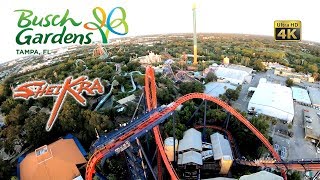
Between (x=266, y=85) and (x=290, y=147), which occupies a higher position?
(x=266, y=85)

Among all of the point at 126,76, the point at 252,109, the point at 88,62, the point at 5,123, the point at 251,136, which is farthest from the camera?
the point at 88,62

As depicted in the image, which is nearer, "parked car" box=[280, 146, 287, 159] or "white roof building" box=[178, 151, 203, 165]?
"white roof building" box=[178, 151, 203, 165]

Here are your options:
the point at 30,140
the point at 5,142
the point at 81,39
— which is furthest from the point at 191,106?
the point at 5,142

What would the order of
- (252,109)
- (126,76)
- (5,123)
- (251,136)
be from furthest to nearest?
(126,76) < (252,109) < (5,123) < (251,136)

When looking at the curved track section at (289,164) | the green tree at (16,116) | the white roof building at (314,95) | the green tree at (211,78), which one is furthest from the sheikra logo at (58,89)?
the white roof building at (314,95)

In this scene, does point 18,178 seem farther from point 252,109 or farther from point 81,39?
point 252,109

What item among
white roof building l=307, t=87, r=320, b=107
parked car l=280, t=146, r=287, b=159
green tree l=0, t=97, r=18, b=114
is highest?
green tree l=0, t=97, r=18, b=114

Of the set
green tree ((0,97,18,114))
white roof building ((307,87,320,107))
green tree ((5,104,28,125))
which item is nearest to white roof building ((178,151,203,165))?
green tree ((5,104,28,125))

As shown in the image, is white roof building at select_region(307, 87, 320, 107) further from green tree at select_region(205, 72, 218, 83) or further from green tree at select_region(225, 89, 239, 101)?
green tree at select_region(205, 72, 218, 83)
